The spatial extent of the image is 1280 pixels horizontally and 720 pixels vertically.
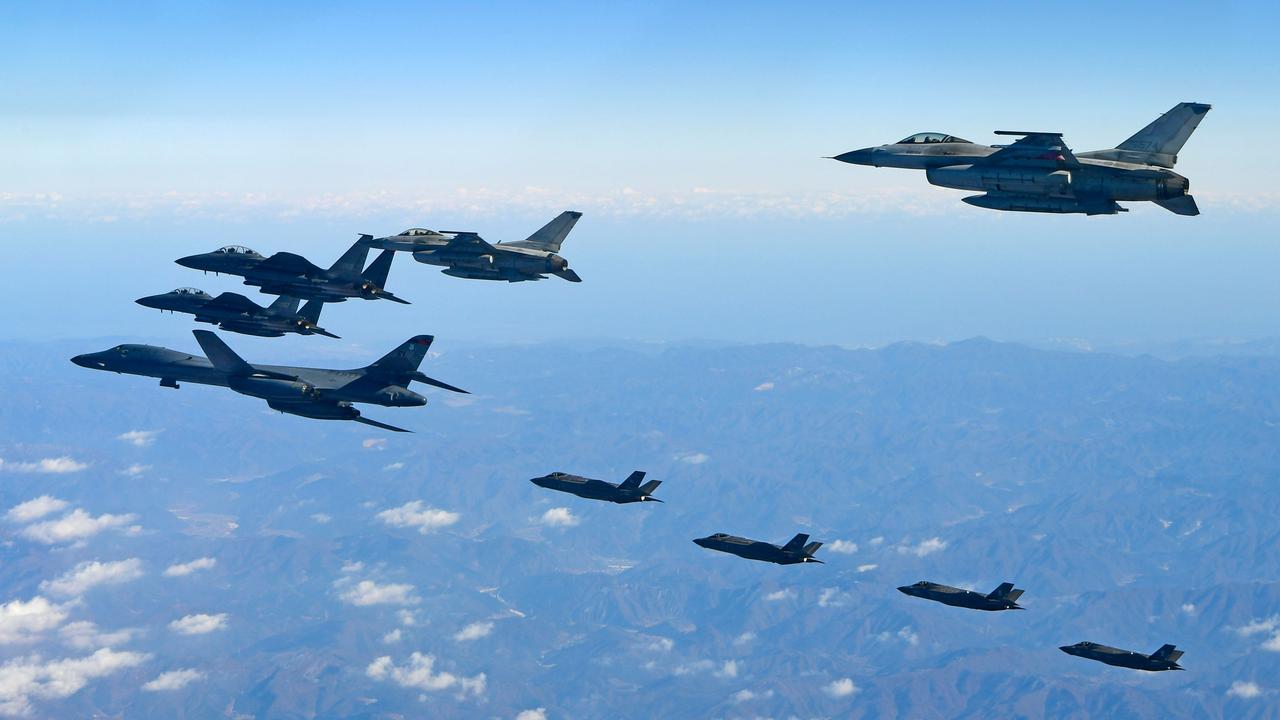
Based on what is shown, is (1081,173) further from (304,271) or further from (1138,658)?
(1138,658)

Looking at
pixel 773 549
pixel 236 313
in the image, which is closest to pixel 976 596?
pixel 773 549

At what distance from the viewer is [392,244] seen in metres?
97.2

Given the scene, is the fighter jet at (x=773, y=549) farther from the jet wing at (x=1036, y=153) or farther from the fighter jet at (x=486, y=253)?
the jet wing at (x=1036, y=153)

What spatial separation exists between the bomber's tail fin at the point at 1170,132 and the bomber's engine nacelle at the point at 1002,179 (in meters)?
5.63

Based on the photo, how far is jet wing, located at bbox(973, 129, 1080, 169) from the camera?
63531 mm

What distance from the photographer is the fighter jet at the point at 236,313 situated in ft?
333

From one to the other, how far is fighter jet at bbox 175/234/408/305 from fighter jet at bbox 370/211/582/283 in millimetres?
2986

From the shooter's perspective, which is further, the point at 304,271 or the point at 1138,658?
the point at 1138,658

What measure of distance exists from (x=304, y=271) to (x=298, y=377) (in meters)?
9.96

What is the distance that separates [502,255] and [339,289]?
16528 millimetres

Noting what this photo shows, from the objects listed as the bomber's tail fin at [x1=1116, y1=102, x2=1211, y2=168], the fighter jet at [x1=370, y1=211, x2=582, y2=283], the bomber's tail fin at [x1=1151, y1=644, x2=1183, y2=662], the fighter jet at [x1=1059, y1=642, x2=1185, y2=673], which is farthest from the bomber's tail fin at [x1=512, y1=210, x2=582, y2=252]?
the bomber's tail fin at [x1=1151, y1=644, x2=1183, y2=662]

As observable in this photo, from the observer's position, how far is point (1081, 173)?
65.3 meters

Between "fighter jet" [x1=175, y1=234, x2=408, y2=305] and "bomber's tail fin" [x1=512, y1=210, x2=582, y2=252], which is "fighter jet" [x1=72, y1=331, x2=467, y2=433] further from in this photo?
"bomber's tail fin" [x1=512, y1=210, x2=582, y2=252]

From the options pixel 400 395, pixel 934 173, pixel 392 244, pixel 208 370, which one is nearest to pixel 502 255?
pixel 392 244
